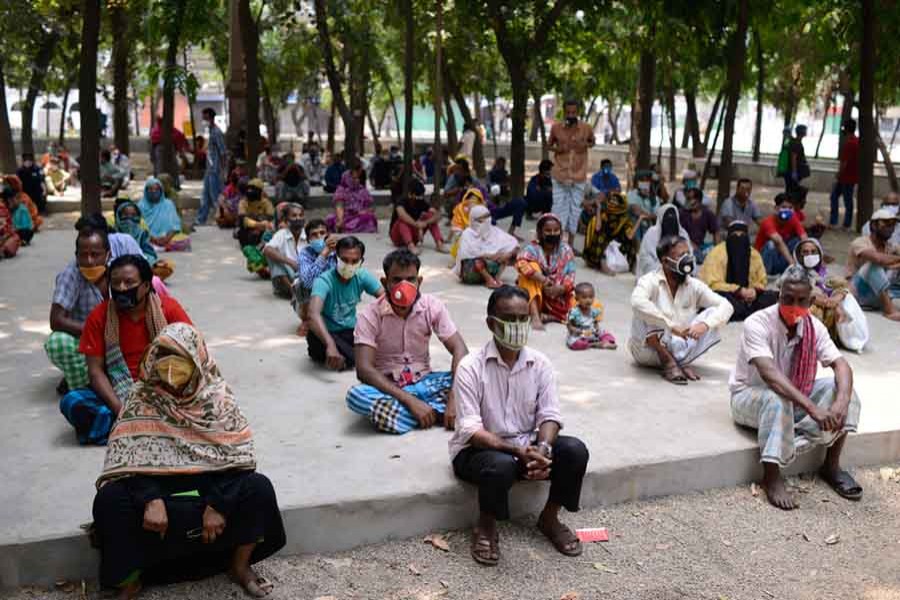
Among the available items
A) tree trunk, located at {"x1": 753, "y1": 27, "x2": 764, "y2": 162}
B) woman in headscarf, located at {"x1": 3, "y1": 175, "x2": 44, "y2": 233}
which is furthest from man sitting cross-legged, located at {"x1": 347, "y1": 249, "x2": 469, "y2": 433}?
tree trunk, located at {"x1": 753, "y1": 27, "x2": 764, "y2": 162}

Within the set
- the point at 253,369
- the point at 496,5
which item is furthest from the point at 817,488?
the point at 496,5

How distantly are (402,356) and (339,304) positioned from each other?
136cm

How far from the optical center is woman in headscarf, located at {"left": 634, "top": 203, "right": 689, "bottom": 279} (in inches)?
369

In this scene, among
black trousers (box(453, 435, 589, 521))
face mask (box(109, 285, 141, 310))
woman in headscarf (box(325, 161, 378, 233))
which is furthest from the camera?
woman in headscarf (box(325, 161, 378, 233))

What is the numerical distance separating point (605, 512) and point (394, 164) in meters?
16.6

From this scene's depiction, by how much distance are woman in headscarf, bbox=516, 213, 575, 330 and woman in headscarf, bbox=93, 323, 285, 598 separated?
470 cm

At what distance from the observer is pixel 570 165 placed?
42.5ft

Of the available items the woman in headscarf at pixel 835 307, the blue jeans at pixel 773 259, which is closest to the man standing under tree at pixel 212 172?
the blue jeans at pixel 773 259

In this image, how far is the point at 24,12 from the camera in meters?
19.0

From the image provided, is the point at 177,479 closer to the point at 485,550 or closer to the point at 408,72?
the point at 485,550

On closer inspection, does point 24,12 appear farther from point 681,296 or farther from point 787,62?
point 787,62

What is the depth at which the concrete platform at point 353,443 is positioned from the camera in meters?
4.62

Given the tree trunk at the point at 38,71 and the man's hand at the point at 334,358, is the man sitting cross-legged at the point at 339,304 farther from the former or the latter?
the tree trunk at the point at 38,71

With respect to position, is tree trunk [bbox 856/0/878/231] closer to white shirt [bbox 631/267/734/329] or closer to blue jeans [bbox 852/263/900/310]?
blue jeans [bbox 852/263/900/310]
